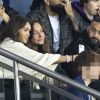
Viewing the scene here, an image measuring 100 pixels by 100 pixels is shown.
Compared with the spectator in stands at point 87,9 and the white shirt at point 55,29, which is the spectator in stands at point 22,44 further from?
the spectator in stands at point 87,9

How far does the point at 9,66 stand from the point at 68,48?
179cm

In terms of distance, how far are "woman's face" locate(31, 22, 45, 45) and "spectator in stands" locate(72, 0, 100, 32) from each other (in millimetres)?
835

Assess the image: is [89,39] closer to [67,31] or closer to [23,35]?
[67,31]

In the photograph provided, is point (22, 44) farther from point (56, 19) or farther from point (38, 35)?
point (56, 19)

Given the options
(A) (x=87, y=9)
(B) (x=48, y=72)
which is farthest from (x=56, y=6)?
(B) (x=48, y=72)

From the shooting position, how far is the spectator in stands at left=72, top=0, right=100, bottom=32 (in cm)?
671

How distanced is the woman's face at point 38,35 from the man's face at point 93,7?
973 millimetres

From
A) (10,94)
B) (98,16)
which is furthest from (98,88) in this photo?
(98,16)

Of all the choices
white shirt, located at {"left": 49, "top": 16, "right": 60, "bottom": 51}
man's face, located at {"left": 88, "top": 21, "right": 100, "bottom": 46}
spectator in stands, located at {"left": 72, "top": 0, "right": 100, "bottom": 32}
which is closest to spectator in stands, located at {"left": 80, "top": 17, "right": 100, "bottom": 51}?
man's face, located at {"left": 88, "top": 21, "right": 100, "bottom": 46}

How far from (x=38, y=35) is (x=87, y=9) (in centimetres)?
107

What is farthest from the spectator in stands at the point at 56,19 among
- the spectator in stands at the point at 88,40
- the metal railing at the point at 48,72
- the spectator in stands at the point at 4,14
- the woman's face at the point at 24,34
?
the metal railing at the point at 48,72

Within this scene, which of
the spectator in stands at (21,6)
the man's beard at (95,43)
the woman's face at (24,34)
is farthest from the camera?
the spectator in stands at (21,6)

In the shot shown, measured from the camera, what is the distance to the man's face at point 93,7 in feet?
22.0

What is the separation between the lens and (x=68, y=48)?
6.18 metres
